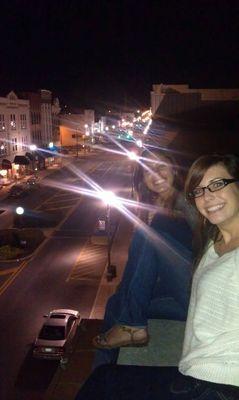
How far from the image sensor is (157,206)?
486 cm

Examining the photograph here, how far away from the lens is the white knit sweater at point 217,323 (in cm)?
258

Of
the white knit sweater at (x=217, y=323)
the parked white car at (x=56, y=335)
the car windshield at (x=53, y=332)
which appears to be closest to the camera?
the white knit sweater at (x=217, y=323)

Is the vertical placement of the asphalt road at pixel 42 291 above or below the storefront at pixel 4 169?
below

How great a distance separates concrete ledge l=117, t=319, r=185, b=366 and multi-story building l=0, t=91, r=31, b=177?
47.6 m

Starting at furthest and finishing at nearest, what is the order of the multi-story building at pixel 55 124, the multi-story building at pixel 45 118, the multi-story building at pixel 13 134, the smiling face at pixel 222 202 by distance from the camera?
the multi-story building at pixel 55 124
the multi-story building at pixel 45 118
the multi-story building at pixel 13 134
the smiling face at pixel 222 202

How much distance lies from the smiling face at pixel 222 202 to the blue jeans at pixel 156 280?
136cm

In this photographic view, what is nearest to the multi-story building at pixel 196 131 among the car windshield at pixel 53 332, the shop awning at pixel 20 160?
the car windshield at pixel 53 332

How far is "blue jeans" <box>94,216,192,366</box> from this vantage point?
4.17 m

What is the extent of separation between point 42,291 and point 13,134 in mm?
35216

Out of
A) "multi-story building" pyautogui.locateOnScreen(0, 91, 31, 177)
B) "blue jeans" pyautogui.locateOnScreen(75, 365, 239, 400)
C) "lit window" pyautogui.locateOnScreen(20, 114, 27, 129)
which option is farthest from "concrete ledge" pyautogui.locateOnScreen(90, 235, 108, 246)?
"lit window" pyautogui.locateOnScreen(20, 114, 27, 129)

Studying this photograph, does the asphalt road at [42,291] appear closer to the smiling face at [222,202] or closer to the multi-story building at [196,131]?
the multi-story building at [196,131]

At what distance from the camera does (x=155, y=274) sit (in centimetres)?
428

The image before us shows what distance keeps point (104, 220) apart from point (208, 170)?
28.4 metres

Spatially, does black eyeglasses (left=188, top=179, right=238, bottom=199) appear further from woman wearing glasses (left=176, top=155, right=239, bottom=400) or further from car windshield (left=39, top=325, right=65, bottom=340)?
car windshield (left=39, top=325, right=65, bottom=340)
